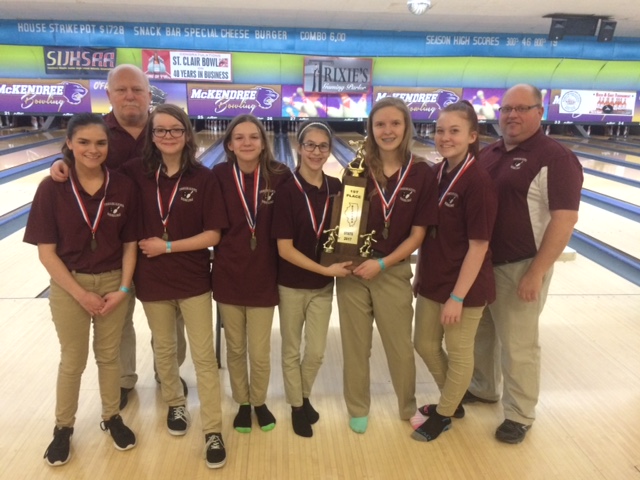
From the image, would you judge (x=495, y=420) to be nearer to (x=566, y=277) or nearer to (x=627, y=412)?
(x=627, y=412)

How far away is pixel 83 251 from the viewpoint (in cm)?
150

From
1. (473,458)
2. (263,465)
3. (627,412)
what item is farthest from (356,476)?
(627,412)

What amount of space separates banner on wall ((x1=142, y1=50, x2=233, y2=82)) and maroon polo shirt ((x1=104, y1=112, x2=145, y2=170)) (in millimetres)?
6477

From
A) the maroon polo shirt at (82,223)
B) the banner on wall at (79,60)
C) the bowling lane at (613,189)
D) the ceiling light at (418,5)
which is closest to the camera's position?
the maroon polo shirt at (82,223)

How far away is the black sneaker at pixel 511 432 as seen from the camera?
1.72 metres

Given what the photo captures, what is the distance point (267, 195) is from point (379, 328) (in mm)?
629

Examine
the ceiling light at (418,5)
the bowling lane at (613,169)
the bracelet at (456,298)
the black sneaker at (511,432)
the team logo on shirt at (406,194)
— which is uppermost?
the ceiling light at (418,5)

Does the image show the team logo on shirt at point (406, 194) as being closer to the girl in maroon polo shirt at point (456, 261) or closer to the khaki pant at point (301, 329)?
the girl in maroon polo shirt at point (456, 261)

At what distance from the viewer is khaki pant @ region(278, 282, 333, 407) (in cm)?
170

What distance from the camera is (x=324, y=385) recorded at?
209 centimetres

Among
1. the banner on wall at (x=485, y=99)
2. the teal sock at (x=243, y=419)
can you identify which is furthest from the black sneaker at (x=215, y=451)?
the banner on wall at (x=485, y=99)

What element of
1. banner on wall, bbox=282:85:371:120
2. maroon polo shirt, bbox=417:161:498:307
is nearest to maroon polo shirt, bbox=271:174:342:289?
maroon polo shirt, bbox=417:161:498:307

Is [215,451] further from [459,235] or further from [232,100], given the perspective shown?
[232,100]

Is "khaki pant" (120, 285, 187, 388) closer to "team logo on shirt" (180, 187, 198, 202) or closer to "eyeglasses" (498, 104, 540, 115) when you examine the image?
"team logo on shirt" (180, 187, 198, 202)
